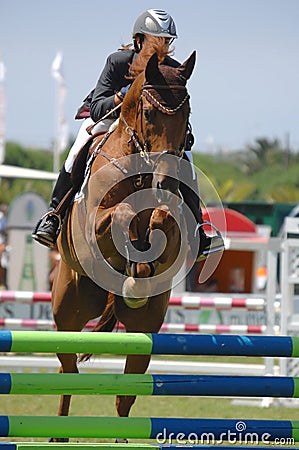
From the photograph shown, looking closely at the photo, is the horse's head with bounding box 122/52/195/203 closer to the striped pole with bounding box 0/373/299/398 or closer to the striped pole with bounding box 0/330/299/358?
the striped pole with bounding box 0/330/299/358

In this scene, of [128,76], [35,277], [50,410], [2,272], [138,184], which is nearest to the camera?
[138,184]

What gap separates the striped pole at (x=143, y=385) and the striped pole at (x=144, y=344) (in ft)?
0.43

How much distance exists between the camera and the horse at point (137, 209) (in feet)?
15.4

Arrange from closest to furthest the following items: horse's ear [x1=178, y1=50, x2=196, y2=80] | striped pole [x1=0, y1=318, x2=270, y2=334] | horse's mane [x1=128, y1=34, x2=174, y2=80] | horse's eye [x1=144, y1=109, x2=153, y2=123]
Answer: horse's eye [x1=144, y1=109, x2=153, y2=123] → horse's ear [x1=178, y1=50, x2=196, y2=80] → horse's mane [x1=128, y1=34, x2=174, y2=80] → striped pole [x1=0, y1=318, x2=270, y2=334]

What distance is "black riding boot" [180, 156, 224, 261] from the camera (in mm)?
5324

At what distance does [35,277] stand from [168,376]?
10146 mm

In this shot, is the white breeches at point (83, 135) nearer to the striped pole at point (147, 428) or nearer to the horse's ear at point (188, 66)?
the horse's ear at point (188, 66)

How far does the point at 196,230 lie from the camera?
542 cm

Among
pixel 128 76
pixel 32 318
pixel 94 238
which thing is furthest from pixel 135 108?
pixel 32 318

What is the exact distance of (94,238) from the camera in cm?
502

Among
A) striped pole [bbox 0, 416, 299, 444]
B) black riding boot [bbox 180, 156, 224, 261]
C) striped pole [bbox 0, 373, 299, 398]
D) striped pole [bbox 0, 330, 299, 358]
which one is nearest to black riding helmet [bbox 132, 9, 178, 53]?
black riding boot [bbox 180, 156, 224, 261]

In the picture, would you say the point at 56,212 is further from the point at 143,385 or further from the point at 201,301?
the point at 201,301

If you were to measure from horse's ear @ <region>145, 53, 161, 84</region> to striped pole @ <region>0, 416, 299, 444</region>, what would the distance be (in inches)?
73.6

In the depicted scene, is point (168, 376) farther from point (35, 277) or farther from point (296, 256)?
point (35, 277)
